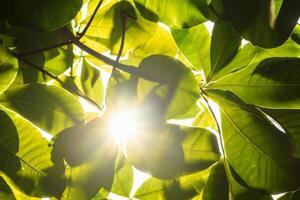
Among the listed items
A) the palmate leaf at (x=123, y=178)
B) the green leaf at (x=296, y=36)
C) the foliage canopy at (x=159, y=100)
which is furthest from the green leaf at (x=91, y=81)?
the green leaf at (x=296, y=36)

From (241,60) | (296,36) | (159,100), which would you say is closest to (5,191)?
(159,100)

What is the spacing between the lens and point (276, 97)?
0.91 meters

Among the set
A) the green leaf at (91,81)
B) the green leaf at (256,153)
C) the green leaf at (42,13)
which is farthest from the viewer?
the green leaf at (91,81)

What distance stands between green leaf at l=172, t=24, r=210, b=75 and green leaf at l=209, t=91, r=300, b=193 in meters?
0.12

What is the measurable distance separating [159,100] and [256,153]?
0.28 meters

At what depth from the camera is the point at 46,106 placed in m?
0.98

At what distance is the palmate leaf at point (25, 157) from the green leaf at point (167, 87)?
29cm

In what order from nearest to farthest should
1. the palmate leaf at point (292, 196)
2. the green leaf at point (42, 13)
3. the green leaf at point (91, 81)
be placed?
1. the green leaf at point (42, 13)
2. the palmate leaf at point (292, 196)
3. the green leaf at point (91, 81)

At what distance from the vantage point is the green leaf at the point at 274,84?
0.89 metres

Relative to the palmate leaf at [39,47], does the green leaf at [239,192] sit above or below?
below

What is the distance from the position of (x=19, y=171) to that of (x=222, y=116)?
1.68 ft

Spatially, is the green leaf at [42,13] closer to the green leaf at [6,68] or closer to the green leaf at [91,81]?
the green leaf at [6,68]

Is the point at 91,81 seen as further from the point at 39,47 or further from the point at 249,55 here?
the point at 249,55

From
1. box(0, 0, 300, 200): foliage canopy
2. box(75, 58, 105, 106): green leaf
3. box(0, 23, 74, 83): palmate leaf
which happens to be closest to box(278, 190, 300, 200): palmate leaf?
box(0, 0, 300, 200): foliage canopy
